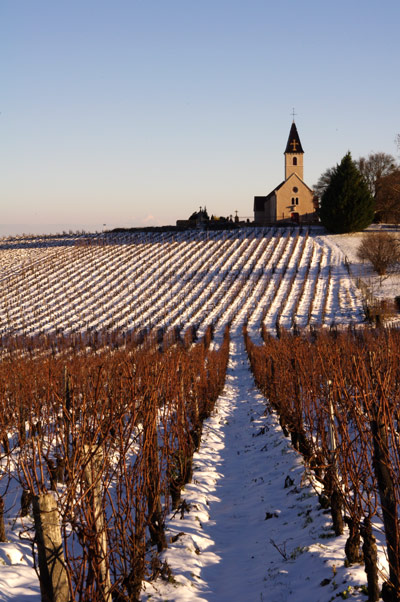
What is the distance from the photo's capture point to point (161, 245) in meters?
48.9

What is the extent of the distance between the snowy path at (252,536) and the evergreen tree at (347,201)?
34.9 m

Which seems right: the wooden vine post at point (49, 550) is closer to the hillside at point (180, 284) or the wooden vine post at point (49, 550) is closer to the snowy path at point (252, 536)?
the snowy path at point (252, 536)

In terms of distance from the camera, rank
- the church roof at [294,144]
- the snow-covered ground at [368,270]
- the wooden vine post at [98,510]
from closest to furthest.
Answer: the wooden vine post at [98,510], the snow-covered ground at [368,270], the church roof at [294,144]

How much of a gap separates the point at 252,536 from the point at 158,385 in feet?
8.77

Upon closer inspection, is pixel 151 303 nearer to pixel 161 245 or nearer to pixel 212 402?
pixel 161 245

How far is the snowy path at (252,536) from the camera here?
17.0ft

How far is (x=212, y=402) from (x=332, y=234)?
35361 millimetres

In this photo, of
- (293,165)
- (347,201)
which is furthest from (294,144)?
(347,201)

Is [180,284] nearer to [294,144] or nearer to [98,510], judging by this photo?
[98,510]

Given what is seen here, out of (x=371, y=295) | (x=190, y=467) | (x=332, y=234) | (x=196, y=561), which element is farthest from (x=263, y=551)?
(x=332, y=234)

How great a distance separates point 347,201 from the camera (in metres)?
43.1

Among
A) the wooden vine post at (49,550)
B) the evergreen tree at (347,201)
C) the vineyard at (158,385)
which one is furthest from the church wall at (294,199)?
the wooden vine post at (49,550)

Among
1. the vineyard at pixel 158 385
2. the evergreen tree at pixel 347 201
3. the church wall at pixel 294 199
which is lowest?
the vineyard at pixel 158 385

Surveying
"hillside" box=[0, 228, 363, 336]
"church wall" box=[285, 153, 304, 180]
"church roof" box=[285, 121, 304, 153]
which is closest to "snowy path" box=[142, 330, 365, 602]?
"hillside" box=[0, 228, 363, 336]
